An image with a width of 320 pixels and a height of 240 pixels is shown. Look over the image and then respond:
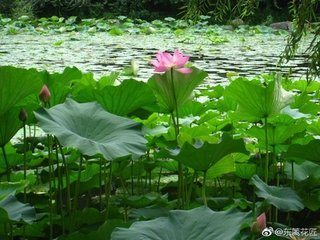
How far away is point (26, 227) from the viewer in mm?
1082

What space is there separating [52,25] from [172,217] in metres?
7.44

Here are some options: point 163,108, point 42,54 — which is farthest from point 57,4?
point 163,108

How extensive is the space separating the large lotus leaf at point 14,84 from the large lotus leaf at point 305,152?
18.9 inches

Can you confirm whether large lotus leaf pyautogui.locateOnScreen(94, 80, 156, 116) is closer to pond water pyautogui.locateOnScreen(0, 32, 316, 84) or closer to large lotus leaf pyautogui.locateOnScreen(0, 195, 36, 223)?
large lotus leaf pyautogui.locateOnScreen(0, 195, 36, 223)

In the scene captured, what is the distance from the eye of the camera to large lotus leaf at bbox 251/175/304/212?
993mm

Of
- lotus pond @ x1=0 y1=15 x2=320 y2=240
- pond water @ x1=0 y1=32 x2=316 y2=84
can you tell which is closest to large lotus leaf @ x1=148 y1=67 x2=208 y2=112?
lotus pond @ x1=0 y1=15 x2=320 y2=240

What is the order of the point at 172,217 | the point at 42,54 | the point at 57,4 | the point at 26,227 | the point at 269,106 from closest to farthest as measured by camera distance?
the point at 172,217 < the point at 26,227 < the point at 269,106 < the point at 42,54 < the point at 57,4

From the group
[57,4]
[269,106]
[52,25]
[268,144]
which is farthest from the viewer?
[57,4]

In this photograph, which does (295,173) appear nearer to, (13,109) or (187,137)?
(187,137)

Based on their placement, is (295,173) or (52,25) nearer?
(295,173)

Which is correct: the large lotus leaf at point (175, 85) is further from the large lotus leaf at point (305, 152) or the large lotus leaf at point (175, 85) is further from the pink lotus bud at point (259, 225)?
the pink lotus bud at point (259, 225)

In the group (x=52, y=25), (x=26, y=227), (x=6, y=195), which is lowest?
(x=52, y=25)

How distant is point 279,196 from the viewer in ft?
3.45

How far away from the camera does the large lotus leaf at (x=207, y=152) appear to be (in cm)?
94
